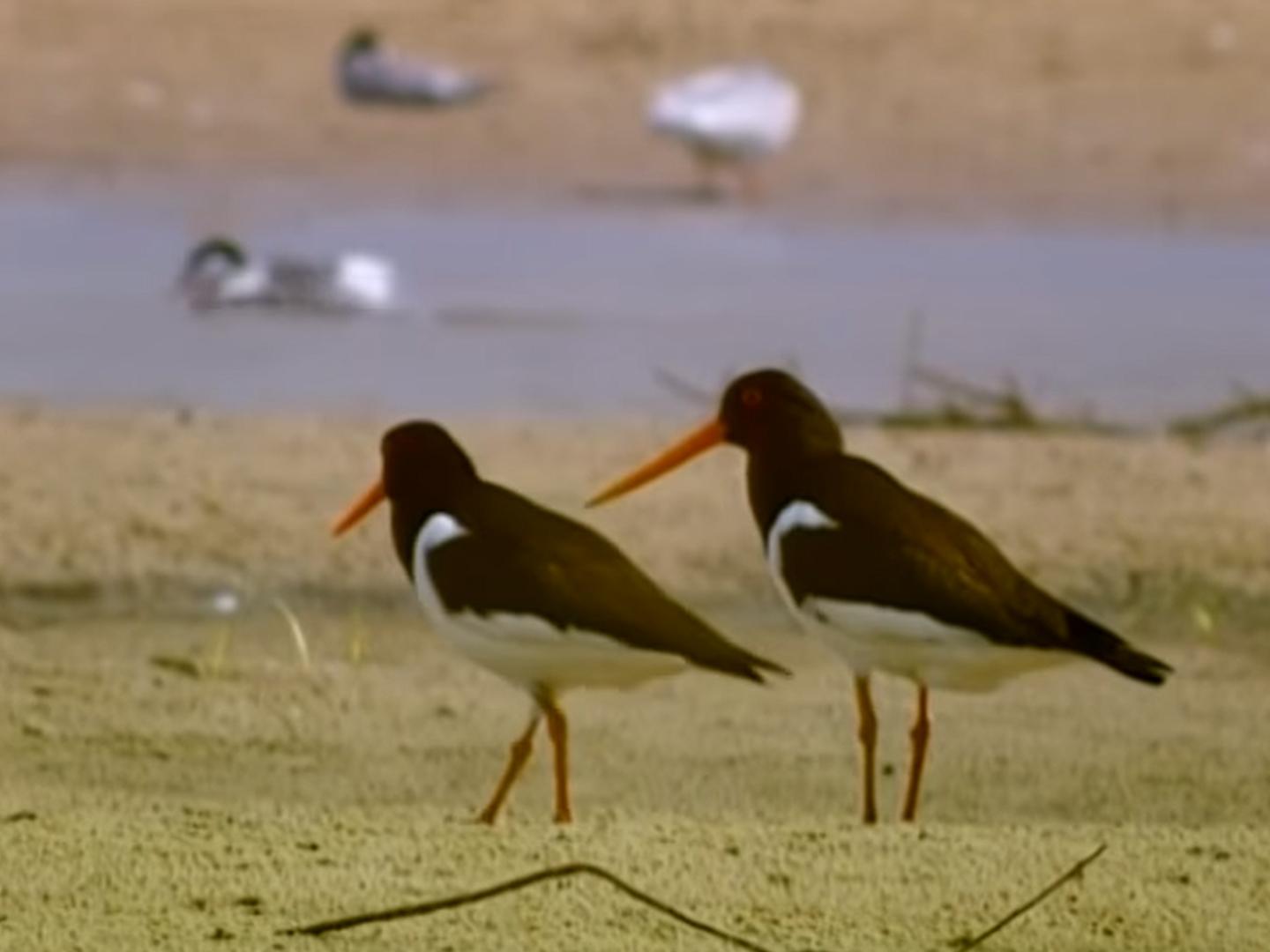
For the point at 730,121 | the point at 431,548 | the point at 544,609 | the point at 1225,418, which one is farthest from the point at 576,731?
the point at 730,121

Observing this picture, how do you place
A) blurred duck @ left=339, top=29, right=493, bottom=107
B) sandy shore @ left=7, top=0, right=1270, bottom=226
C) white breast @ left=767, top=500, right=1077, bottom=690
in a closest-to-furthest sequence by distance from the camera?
1. white breast @ left=767, top=500, right=1077, bottom=690
2. sandy shore @ left=7, top=0, right=1270, bottom=226
3. blurred duck @ left=339, top=29, right=493, bottom=107

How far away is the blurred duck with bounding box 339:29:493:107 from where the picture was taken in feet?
67.8

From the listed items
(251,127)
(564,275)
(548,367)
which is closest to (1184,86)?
(251,127)

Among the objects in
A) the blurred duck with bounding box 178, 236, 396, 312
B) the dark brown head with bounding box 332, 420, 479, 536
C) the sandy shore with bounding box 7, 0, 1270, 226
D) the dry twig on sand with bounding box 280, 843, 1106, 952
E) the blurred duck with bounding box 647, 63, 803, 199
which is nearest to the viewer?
the dry twig on sand with bounding box 280, 843, 1106, 952

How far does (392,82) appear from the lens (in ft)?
67.7

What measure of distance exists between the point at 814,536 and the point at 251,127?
1442 centimetres

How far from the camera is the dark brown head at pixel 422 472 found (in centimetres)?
656

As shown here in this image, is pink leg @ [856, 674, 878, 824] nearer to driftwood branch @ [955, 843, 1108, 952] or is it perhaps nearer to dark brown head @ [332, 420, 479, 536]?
dark brown head @ [332, 420, 479, 536]

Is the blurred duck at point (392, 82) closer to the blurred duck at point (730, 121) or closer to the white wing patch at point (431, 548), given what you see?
the blurred duck at point (730, 121)

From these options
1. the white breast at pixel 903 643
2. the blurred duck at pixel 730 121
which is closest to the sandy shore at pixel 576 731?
the white breast at pixel 903 643

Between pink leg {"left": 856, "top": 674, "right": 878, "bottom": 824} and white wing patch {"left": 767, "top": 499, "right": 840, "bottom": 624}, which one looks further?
white wing patch {"left": 767, "top": 499, "right": 840, "bottom": 624}

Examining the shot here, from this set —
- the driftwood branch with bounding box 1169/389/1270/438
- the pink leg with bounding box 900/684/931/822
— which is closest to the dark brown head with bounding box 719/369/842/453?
the pink leg with bounding box 900/684/931/822

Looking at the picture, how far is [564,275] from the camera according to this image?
1647 cm

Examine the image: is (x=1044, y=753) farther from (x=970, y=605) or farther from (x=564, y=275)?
(x=564, y=275)
